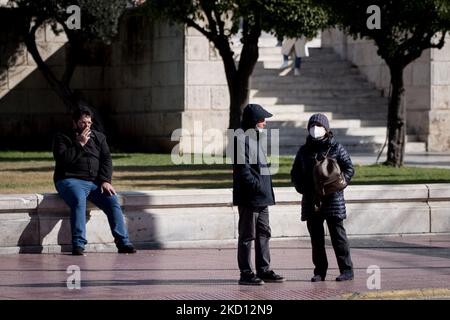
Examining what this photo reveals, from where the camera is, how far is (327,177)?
11.5 metres

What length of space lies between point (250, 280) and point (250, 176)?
0.99 meters

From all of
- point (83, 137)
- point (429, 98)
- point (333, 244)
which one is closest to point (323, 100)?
point (429, 98)

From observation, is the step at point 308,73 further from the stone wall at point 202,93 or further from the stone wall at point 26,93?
the stone wall at point 26,93

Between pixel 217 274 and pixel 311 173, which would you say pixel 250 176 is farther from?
pixel 217 274

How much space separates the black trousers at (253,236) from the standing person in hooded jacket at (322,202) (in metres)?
0.44

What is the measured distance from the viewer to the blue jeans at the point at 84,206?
13.8 metres

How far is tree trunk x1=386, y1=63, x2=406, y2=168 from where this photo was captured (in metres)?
22.3

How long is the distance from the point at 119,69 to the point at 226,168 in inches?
332

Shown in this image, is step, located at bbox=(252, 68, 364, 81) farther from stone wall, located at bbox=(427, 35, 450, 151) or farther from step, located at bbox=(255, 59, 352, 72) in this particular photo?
stone wall, located at bbox=(427, 35, 450, 151)

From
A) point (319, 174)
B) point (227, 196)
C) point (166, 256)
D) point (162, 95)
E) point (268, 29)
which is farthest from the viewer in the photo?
point (162, 95)

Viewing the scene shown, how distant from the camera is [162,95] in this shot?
27.9 metres
